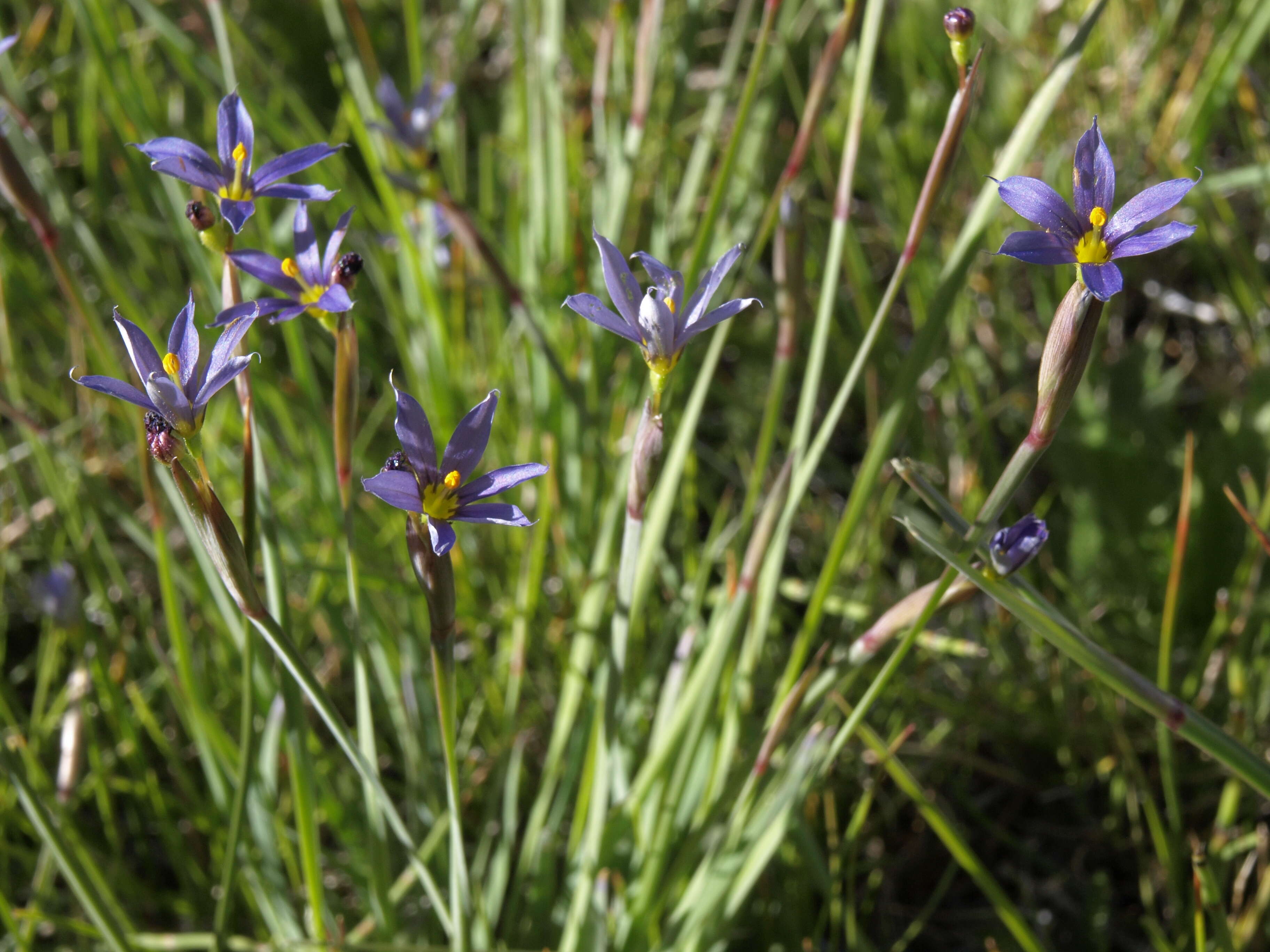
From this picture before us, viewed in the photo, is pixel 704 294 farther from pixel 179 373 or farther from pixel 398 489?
pixel 179 373

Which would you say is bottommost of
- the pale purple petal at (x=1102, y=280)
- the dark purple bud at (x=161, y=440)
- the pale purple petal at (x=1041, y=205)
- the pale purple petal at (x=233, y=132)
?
the dark purple bud at (x=161, y=440)

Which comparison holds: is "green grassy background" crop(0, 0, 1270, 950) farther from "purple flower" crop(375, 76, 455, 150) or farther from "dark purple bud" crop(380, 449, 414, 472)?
"dark purple bud" crop(380, 449, 414, 472)

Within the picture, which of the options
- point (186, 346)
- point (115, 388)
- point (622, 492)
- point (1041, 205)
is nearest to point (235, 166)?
point (186, 346)

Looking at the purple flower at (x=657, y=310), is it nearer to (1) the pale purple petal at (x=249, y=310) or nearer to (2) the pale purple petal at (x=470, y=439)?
(2) the pale purple petal at (x=470, y=439)

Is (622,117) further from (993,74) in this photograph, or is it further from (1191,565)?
(1191,565)

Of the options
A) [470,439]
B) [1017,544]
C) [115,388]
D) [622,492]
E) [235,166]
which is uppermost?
[235,166]

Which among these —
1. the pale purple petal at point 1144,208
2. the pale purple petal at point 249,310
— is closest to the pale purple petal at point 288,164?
the pale purple petal at point 249,310
